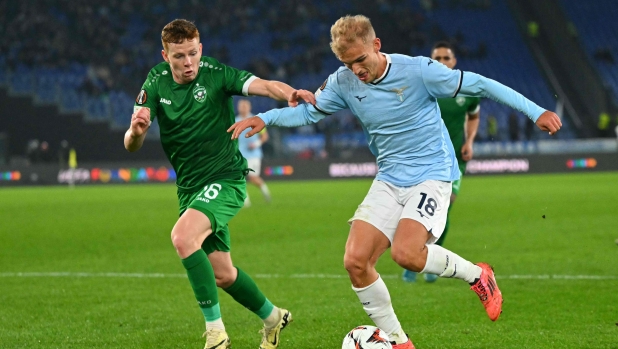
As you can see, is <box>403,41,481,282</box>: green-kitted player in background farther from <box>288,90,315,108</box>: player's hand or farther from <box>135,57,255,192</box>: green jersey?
<box>288,90,315,108</box>: player's hand

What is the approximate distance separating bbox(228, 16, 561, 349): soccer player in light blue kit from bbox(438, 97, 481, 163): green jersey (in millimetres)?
3153

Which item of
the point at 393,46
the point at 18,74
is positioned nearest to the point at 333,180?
the point at 393,46

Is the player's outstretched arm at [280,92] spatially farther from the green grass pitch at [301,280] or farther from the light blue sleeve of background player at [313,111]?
the green grass pitch at [301,280]

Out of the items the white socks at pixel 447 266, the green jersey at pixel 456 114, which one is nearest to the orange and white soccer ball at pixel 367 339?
the white socks at pixel 447 266

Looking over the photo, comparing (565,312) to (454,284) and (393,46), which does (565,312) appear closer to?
(454,284)

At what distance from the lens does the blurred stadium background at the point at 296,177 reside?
638 centimetres

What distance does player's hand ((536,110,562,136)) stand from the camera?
4.84m

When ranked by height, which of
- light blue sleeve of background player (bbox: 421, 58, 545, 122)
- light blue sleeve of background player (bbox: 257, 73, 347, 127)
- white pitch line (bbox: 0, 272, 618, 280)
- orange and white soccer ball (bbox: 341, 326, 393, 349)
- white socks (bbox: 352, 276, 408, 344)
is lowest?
white pitch line (bbox: 0, 272, 618, 280)

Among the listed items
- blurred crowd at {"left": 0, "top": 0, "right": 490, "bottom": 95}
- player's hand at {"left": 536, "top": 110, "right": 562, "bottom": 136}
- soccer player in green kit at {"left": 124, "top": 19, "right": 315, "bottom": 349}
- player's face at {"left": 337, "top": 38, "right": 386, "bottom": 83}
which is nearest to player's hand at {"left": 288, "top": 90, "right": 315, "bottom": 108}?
soccer player in green kit at {"left": 124, "top": 19, "right": 315, "bottom": 349}

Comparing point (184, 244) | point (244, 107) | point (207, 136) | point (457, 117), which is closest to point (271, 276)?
point (457, 117)

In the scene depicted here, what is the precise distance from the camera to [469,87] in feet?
16.7

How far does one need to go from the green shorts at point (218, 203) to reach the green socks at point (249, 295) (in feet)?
0.79

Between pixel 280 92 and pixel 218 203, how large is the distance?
2.54ft

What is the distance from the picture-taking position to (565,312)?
20.5 feet
